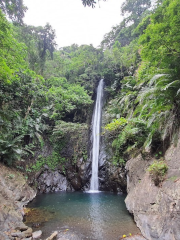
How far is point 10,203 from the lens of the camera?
544cm

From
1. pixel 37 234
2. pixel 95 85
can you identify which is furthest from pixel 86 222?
pixel 95 85

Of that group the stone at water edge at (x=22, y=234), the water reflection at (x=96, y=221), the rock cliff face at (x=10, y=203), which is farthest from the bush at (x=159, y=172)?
the rock cliff face at (x=10, y=203)

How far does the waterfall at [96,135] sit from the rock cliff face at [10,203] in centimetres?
522

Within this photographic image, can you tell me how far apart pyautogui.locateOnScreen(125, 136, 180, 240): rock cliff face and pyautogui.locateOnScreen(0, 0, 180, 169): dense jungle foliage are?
1.26m

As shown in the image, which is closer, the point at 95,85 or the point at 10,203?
the point at 10,203

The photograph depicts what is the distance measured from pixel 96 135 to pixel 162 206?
1062cm

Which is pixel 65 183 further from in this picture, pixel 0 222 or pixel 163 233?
pixel 163 233

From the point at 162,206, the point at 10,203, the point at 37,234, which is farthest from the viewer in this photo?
the point at 10,203

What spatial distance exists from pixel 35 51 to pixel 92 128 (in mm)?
9530

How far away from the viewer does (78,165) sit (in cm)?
1200

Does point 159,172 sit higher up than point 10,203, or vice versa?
point 159,172

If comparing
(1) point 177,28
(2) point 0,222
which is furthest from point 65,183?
(1) point 177,28

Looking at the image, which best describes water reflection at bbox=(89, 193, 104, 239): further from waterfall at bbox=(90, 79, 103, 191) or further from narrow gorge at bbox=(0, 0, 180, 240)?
waterfall at bbox=(90, 79, 103, 191)

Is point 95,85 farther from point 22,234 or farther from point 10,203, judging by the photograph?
point 22,234
